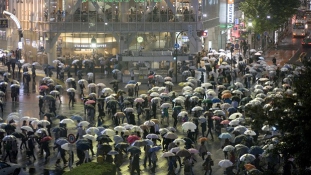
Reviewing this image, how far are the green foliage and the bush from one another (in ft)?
191

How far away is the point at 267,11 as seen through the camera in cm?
8400

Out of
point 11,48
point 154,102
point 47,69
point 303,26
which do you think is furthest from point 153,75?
point 303,26

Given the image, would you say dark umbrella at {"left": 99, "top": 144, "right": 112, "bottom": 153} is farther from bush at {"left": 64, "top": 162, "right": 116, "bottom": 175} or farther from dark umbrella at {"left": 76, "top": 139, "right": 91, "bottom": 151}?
bush at {"left": 64, "top": 162, "right": 116, "bottom": 175}

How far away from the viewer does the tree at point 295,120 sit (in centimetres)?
1928

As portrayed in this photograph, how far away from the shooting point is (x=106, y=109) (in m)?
43.3

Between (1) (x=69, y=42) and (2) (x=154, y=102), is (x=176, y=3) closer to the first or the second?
(1) (x=69, y=42)

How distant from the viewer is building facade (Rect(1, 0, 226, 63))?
68000 mm

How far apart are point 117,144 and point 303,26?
77.1 metres

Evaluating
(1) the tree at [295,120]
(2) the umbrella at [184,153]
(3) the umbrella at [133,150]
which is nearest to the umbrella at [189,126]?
(3) the umbrella at [133,150]

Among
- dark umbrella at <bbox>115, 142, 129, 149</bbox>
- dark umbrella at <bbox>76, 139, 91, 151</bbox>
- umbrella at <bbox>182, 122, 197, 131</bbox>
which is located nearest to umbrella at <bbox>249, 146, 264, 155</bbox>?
dark umbrella at <bbox>115, 142, 129, 149</bbox>

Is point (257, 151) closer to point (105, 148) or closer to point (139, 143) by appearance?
point (139, 143)

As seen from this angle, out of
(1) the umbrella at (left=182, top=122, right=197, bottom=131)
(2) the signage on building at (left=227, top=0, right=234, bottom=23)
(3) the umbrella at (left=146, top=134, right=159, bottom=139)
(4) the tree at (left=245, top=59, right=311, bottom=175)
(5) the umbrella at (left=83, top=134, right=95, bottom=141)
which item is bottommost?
(3) the umbrella at (left=146, top=134, right=159, bottom=139)

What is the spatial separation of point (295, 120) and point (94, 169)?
9.08m

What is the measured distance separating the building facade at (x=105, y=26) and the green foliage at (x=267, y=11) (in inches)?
505
